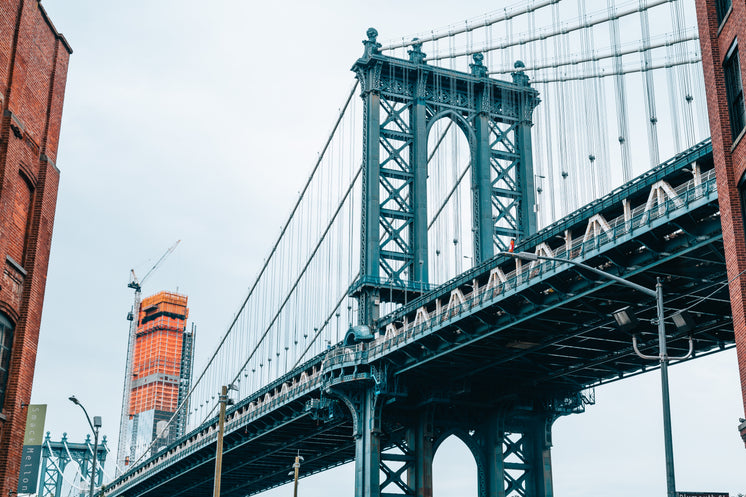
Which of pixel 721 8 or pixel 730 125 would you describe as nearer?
pixel 730 125

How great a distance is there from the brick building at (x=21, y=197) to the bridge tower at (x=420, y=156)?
3453cm

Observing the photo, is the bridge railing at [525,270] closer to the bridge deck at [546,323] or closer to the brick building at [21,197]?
the bridge deck at [546,323]

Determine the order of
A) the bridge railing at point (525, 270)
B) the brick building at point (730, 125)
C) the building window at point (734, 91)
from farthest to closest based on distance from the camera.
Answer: the bridge railing at point (525, 270), the building window at point (734, 91), the brick building at point (730, 125)

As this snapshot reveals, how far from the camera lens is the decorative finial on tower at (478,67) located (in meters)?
73.8

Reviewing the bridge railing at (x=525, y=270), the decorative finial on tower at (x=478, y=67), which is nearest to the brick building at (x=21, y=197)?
the bridge railing at (x=525, y=270)

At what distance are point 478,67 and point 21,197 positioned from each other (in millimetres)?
48112

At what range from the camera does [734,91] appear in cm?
2919

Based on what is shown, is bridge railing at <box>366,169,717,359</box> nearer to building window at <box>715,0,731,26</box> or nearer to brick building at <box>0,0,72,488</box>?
building window at <box>715,0,731,26</box>

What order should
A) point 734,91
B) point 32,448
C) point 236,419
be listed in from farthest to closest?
point 236,419
point 32,448
point 734,91

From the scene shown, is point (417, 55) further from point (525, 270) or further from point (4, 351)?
point (4, 351)

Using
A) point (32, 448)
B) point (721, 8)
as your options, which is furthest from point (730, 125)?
point (32, 448)

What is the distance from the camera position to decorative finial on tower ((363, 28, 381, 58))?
230 feet

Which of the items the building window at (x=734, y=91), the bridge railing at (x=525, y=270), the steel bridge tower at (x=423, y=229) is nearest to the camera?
the building window at (x=734, y=91)

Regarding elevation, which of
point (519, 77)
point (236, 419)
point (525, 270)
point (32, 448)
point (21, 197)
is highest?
point (519, 77)
